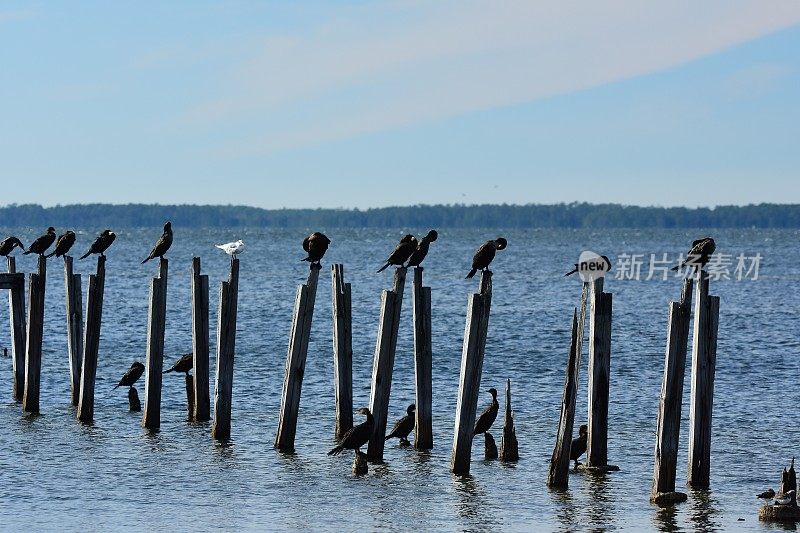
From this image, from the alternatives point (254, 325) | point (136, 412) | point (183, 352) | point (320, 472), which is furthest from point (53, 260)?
point (320, 472)

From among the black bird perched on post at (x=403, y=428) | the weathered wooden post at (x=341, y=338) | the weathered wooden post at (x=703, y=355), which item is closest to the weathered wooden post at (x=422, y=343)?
the black bird perched on post at (x=403, y=428)

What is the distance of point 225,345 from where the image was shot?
1905 cm

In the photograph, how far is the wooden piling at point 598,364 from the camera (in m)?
15.7

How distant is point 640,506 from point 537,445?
14.7 feet

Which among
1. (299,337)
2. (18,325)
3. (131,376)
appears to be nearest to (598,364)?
(299,337)

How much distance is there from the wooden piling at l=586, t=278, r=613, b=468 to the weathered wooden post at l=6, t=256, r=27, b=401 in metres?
10.8

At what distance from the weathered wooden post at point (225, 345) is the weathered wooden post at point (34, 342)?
14.8 feet

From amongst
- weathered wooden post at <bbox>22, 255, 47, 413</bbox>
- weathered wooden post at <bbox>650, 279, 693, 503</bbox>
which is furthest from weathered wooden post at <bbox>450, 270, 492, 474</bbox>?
weathered wooden post at <bbox>22, 255, 47, 413</bbox>

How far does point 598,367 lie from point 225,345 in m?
5.64

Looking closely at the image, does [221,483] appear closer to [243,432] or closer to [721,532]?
[243,432]

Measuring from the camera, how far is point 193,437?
66.8 feet

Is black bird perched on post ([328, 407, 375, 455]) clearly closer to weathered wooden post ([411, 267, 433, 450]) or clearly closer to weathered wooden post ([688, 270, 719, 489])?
weathered wooden post ([411, 267, 433, 450])

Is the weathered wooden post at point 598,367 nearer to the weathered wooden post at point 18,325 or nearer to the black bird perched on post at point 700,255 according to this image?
the black bird perched on post at point 700,255

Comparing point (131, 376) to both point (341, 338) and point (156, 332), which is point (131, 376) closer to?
point (156, 332)
